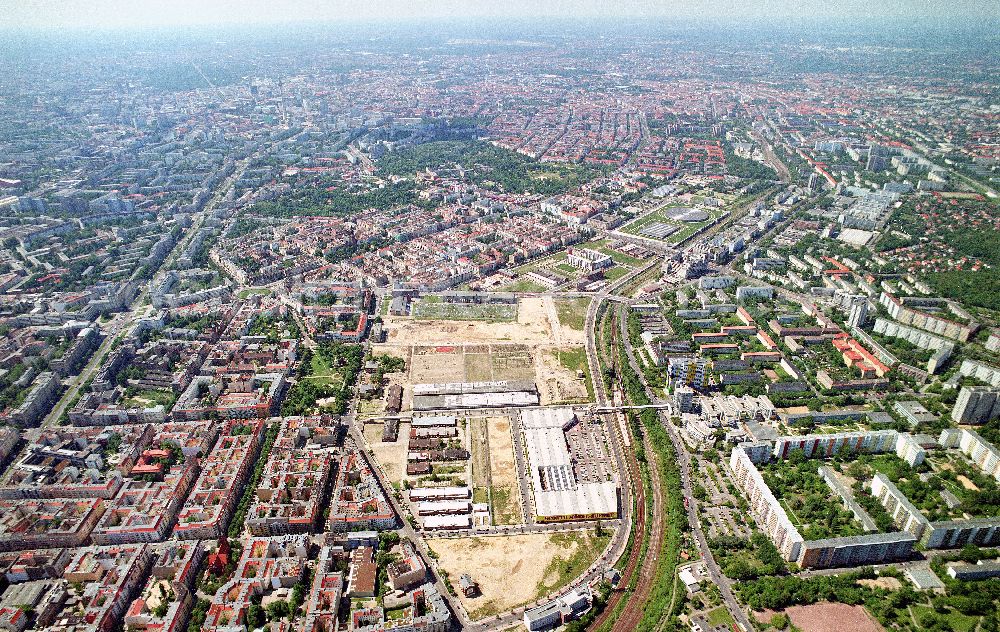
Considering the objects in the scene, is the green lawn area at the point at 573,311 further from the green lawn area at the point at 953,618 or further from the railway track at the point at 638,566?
the green lawn area at the point at 953,618

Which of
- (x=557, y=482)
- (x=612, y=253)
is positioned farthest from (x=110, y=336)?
(x=612, y=253)

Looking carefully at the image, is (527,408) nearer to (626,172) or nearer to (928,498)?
(928,498)

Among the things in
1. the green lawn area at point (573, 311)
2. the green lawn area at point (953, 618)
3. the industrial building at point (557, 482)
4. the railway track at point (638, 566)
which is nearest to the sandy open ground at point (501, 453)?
the industrial building at point (557, 482)

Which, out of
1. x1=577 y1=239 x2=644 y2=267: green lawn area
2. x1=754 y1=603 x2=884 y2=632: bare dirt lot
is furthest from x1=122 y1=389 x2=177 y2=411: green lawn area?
x1=577 y1=239 x2=644 y2=267: green lawn area

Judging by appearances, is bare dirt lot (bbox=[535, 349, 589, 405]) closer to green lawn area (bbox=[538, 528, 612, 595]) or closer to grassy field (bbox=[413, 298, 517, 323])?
grassy field (bbox=[413, 298, 517, 323])

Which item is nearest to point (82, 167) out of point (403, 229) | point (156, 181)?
point (156, 181)

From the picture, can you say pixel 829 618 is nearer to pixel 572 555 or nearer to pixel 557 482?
pixel 572 555
